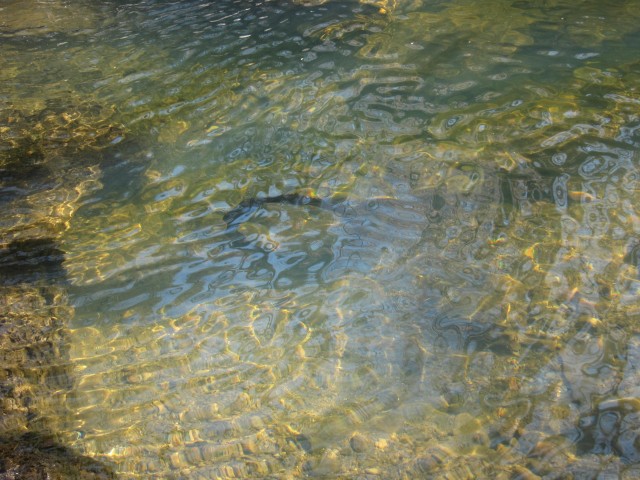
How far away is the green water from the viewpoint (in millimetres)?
2930

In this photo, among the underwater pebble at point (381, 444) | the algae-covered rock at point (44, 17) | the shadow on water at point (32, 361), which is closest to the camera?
the shadow on water at point (32, 361)

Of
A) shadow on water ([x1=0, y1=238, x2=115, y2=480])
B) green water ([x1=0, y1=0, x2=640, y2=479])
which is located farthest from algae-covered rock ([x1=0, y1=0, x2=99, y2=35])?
shadow on water ([x1=0, y1=238, x2=115, y2=480])

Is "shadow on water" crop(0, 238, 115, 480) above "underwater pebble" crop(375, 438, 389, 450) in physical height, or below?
above

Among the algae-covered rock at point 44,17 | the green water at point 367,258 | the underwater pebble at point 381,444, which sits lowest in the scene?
the underwater pebble at point 381,444

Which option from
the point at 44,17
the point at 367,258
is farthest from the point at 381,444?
the point at 44,17

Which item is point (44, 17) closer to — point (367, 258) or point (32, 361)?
point (32, 361)

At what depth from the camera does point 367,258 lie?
407 cm

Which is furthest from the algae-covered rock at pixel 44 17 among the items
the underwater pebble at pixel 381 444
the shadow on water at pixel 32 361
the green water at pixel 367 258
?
the underwater pebble at pixel 381 444

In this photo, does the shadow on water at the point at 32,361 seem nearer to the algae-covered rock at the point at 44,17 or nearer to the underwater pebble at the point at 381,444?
the underwater pebble at the point at 381,444

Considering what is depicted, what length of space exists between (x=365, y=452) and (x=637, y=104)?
447 centimetres

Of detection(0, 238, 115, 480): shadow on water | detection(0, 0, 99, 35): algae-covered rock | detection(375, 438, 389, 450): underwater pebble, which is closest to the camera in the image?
detection(0, 238, 115, 480): shadow on water

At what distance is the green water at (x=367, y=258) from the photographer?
293cm

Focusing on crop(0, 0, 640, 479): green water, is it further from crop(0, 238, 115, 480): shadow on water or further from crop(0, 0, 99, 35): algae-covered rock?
crop(0, 0, 99, 35): algae-covered rock

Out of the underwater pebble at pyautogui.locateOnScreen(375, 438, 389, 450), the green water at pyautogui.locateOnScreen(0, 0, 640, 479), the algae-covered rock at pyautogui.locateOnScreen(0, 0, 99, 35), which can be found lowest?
the underwater pebble at pyautogui.locateOnScreen(375, 438, 389, 450)
